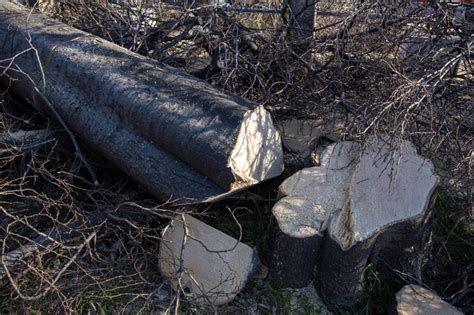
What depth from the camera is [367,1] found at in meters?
3.26

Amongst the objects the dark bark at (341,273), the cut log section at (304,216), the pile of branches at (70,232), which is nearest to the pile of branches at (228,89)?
the pile of branches at (70,232)

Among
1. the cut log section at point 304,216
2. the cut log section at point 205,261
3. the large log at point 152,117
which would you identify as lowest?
the cut log section at point 205,261

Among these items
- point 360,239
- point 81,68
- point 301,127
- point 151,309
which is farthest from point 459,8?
point 151,309

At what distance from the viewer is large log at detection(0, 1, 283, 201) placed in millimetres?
2518

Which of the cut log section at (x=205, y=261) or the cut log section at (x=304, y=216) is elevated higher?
the cut log section at (x=304, y=216)

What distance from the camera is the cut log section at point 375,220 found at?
7.99 feet

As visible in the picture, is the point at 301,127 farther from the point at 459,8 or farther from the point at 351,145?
the point at 459,8

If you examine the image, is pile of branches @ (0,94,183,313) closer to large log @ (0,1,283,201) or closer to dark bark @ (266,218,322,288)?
large log @ (0,1,283,201)

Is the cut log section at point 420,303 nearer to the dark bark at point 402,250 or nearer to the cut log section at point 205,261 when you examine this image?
the dark bark at point 402,250

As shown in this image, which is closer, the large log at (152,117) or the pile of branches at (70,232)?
the pile of branches at (70,232)

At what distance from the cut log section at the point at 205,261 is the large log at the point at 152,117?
19cm

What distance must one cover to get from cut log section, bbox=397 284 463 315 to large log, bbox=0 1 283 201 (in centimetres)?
80

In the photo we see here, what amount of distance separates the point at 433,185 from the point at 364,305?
0.63 m

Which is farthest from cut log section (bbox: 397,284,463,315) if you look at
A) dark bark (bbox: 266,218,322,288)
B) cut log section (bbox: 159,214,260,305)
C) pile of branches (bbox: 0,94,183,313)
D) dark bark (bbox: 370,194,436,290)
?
pile of branches (bbox: 0,94,183,313)
